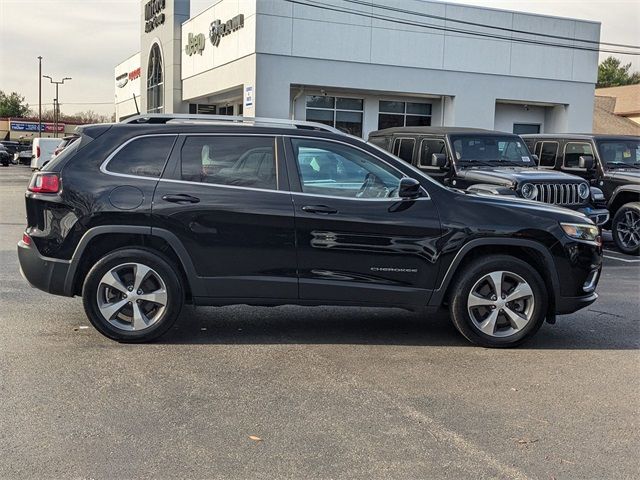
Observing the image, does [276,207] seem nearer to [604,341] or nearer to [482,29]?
[604,341]

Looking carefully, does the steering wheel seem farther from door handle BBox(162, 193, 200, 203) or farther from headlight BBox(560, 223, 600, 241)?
headlight BBox(560, 223, 600, 241)

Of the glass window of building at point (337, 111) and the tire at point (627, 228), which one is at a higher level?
the glass window of building at point (337, 111)

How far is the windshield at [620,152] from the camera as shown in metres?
12.3

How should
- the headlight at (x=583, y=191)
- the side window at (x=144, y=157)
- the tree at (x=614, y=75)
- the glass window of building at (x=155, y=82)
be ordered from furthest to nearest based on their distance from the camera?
the tree at (x=614, y=75) < the glass window of building at (x=155, y=82) < the headlight at (x=583, y=191) < the side window at (x=144, y=157)

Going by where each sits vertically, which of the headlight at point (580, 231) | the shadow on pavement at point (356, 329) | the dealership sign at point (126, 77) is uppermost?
the dealership sign at point (126, 77)

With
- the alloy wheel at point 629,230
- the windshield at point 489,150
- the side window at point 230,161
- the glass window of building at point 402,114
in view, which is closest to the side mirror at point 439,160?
the windshield at point 489,150

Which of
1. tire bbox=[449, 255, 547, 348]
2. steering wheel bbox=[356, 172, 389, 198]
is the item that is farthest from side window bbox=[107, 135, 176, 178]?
tire bbox=[449, 255, 547, 348]

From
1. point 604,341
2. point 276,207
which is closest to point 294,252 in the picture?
point 276,207

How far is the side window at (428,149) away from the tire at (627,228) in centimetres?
343

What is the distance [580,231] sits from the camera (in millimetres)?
5844

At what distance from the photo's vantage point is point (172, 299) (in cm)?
552

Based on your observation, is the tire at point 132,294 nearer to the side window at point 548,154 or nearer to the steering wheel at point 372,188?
the steering wheel at point 372,188

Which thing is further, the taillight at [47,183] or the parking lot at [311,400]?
the taillight at [47,183]

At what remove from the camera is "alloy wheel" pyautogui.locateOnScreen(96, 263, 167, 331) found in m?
5.51
